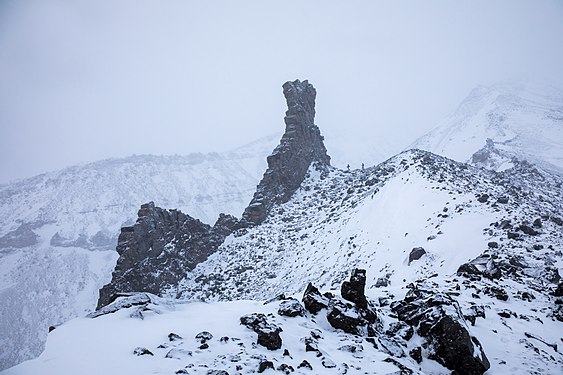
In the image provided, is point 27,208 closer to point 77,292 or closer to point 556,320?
point 77,292

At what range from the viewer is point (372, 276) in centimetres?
3069

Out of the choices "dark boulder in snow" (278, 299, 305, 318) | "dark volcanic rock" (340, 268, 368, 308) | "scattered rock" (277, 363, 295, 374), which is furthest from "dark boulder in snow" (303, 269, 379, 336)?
"scattered rock" (277, 363, 295, 374)

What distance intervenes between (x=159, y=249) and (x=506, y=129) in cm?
10074

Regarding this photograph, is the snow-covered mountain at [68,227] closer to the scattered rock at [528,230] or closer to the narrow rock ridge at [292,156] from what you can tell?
the narrow rock ridge at [292,156]

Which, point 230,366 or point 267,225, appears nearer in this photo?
point 230,366

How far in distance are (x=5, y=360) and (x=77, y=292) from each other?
1165 inches

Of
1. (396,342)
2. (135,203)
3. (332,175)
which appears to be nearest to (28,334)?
(135,203)

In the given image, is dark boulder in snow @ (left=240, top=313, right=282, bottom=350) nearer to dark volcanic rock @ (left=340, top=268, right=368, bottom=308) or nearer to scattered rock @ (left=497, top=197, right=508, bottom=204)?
dark volcanic rock @ (left=340, top=268, right=368, bottom=308)

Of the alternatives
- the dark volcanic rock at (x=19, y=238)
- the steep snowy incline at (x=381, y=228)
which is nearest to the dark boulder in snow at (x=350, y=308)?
the steep snowy incline at (x=381, y=228)

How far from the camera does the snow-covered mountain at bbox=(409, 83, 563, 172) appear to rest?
3027 inches

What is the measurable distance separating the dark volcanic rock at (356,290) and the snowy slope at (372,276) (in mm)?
1260

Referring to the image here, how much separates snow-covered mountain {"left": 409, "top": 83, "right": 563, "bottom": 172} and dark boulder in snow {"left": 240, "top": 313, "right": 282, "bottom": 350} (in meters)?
71.8

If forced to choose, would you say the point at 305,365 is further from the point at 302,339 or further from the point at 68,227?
the point at 68,227

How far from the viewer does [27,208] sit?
16875cm
